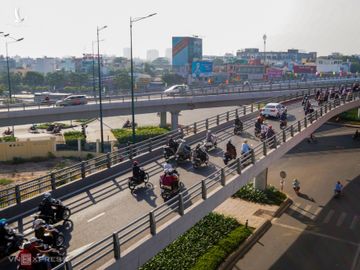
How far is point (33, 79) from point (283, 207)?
131 m

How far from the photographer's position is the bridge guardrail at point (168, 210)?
1183cm

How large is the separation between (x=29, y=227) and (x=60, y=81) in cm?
13448

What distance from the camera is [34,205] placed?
17453mm

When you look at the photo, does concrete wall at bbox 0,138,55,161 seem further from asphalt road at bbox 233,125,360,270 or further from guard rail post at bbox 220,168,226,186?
guard rail post at bbox 220,168,226,186

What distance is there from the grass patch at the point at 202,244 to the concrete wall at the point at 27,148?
2840 cm

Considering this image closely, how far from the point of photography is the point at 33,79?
143 metres

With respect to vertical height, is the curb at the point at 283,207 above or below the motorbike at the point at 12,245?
below

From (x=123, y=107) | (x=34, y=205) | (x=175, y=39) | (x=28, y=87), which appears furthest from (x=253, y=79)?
(x=34, y=205)

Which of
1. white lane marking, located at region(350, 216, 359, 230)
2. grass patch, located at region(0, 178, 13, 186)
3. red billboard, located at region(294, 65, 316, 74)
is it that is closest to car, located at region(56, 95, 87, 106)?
grass patch, located at region(0, 178, 13, 186)

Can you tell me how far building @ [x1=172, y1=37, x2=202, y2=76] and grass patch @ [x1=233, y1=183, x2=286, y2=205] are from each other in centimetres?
11149

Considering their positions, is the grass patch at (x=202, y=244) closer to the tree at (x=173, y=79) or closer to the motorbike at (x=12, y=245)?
the motorbike at (x=12, y=245)

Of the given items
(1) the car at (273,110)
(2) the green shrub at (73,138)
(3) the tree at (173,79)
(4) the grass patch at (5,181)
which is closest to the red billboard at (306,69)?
(3) the tree at (173,79)

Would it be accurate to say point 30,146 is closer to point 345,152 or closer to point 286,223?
point 286,223

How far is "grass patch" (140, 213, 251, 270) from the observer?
20859mm
